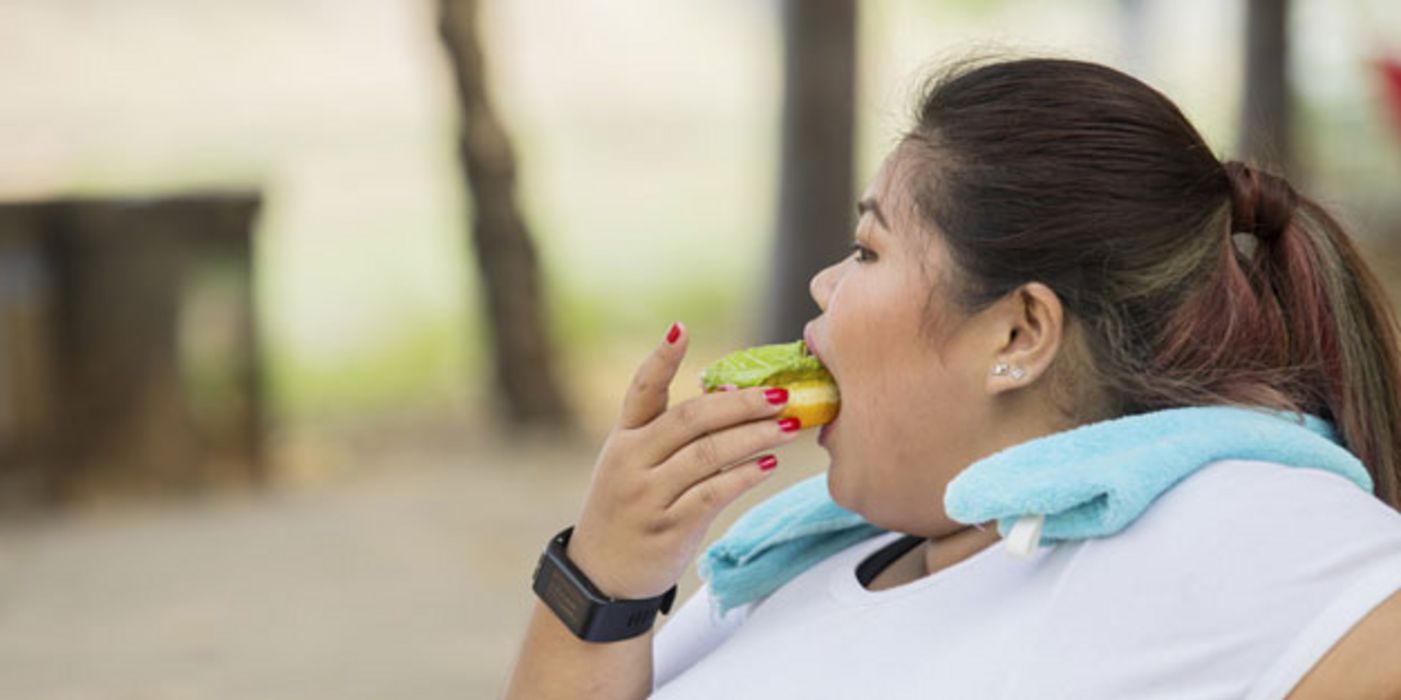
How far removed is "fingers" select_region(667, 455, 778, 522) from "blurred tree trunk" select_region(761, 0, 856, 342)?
623cm

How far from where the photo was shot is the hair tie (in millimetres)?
1887

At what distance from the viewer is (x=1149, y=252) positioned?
70.9 inches

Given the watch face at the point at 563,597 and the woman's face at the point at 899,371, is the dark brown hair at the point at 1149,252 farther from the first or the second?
the watch face at the point at 563,597

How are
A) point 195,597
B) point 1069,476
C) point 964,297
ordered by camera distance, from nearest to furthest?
point 1069,476 < point 964,297 < point 195,597

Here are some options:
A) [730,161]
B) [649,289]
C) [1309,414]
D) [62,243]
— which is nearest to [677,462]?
[1309,414]

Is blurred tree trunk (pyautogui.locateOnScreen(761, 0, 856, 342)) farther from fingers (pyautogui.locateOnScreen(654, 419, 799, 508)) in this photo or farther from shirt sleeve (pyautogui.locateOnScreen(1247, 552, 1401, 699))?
shirt sleeve (pyautogui.locateOnScreen(1247, 552, 1401, 699))

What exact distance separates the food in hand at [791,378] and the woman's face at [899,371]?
0.07 feet

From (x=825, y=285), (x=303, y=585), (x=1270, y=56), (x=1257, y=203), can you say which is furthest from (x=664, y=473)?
(x=1270, y=56)

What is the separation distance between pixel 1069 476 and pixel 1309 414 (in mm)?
318

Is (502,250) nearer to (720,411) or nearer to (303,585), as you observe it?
(303,585)

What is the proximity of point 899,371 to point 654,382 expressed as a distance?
0.25 m

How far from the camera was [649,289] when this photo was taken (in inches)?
416

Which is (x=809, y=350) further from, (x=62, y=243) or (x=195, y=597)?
(x=62, y=243)

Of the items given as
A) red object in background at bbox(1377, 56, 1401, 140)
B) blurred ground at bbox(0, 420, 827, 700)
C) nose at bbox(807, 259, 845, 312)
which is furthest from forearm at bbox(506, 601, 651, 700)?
red object in background at bbox(1377, 56, 1401, 140)
